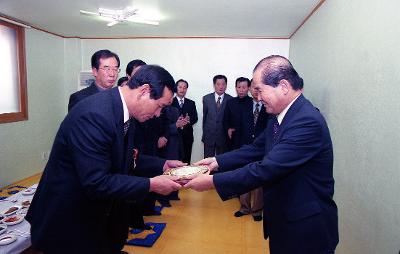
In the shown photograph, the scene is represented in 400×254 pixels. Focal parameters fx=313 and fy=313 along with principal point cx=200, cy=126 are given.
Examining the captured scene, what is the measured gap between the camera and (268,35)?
18.0 ft

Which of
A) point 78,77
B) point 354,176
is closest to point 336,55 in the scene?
point 354,176

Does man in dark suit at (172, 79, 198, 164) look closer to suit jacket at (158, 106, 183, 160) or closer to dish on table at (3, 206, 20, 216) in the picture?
suit jacket at (158, 106, 183, 160)

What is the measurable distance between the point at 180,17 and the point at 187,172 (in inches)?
119

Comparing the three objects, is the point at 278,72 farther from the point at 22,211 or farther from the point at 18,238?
the point at 22,211

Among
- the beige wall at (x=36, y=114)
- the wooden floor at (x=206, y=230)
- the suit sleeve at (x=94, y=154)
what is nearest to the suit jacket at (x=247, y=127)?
the wooden floor at (x=206, y=230)

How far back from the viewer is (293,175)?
1468 mm

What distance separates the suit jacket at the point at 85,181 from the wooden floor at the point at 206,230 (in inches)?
63.1

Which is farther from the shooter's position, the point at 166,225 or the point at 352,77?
the point at 166,225

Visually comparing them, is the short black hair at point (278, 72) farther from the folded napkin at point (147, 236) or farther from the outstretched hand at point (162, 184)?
the folded napkin at point (147, 236)

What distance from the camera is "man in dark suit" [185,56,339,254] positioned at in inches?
55.7

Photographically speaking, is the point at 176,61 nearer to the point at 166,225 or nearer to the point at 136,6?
the point at 136,6

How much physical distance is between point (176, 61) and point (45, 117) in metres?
2.54

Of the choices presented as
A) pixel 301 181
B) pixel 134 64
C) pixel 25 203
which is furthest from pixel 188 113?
pixel 301 181

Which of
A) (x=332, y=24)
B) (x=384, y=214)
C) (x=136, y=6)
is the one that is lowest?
(x=384, y=214)
